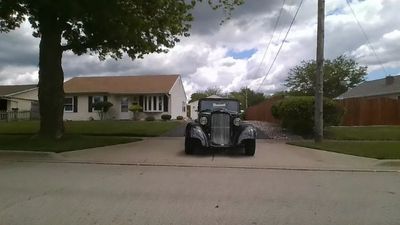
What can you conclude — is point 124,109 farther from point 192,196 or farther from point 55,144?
point 192,196

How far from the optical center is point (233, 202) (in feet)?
26.0

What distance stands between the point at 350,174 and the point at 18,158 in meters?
9.31

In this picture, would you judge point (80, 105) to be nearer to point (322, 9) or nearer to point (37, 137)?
point (37, 137)

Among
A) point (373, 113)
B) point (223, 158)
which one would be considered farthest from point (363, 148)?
point (373, 113)

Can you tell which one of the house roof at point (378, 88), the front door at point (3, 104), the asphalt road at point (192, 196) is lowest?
the asphalt road at point (192, 196)

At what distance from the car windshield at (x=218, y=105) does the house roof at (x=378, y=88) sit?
97.1 ft

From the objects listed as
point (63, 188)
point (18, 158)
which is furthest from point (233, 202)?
point (18, 158)

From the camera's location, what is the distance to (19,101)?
4722cm

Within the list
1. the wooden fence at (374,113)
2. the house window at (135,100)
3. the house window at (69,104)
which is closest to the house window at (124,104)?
the house window at (135,100)

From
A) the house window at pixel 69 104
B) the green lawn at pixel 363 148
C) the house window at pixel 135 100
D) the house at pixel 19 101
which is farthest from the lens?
the house at pixel 19 101

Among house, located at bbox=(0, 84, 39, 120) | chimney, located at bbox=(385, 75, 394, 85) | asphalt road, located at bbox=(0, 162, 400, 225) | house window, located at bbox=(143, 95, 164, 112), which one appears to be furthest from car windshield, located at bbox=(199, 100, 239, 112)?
chimney, located at bbox=(385, 75, 394, 85)

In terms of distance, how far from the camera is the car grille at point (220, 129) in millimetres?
14570

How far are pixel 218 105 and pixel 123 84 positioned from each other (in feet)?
95.8

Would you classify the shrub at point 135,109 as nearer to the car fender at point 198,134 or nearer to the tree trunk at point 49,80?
the tree trunk at point 49,80
